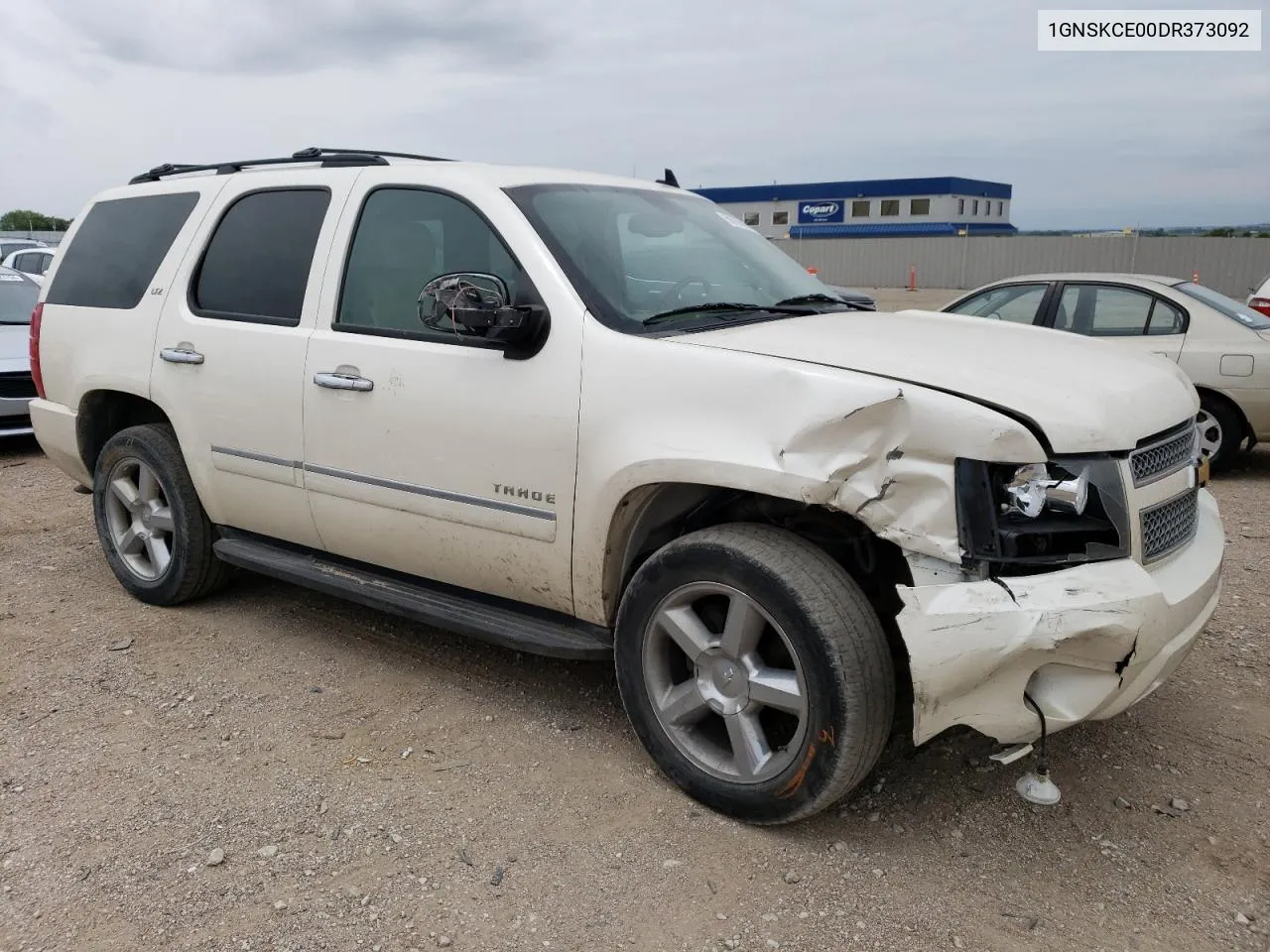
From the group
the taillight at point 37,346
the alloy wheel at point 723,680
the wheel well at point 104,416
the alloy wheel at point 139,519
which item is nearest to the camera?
the alloy wheel at point 723,680

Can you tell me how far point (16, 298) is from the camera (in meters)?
9.92

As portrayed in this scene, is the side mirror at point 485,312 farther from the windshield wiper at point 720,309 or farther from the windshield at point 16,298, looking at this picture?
the windshield at point 16,298

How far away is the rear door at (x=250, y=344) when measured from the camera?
4.03m

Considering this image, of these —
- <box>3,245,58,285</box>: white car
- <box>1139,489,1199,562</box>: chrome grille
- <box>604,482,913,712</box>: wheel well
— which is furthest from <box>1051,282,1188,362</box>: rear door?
<box>3,245,58,285</box>: white car

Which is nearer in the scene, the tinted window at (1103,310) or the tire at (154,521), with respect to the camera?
the tire at (154,521)

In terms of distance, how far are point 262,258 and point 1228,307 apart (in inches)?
263

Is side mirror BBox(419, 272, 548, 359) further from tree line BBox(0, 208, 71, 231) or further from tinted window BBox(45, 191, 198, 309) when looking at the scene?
tree line BBox(0, 208, 71, 231)

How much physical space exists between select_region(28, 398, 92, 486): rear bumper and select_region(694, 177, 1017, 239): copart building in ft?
151

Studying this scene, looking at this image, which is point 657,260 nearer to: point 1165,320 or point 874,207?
point 1165,320

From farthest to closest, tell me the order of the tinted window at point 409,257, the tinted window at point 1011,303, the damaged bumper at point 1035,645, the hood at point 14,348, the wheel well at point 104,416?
the hood at point 14,348, the tinted window at point 1011,303, the wheel well at point 104,416, the tinted window at point 409,257, the damaged bumper at point 1035,645

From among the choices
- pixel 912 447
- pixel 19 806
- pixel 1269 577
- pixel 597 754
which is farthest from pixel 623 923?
pixel 1269 577

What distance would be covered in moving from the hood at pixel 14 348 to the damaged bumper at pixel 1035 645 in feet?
26.4

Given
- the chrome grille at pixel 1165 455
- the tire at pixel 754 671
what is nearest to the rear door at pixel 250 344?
the tire at pixel 754 671

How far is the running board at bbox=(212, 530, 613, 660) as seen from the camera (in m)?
3.45
